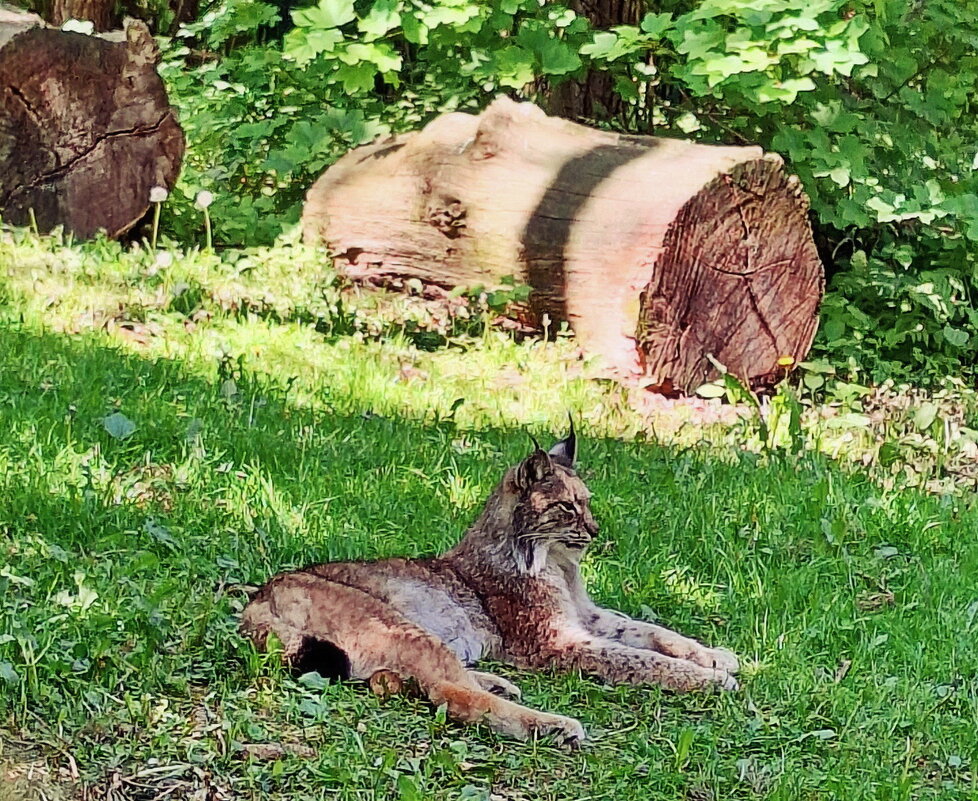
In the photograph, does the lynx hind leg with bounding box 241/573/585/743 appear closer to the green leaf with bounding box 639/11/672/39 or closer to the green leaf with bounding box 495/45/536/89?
the green leaf with bounding box 639/11/672/39

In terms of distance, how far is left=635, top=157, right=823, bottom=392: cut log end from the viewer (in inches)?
304

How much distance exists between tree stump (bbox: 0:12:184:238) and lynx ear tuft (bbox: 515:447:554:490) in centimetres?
552

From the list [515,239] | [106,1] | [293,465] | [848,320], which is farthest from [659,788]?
[106,1]

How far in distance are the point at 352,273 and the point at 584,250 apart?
1.91 metres

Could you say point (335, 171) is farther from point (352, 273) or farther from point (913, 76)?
point (913, 76)

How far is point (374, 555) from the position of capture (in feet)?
16.4

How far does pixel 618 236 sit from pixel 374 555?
10.7 ft

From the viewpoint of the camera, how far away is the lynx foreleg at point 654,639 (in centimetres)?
451

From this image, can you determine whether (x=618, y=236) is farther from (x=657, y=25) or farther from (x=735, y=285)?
(x=657, y=25)

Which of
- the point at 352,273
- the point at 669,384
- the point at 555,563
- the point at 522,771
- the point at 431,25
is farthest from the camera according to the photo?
the point at 352,273

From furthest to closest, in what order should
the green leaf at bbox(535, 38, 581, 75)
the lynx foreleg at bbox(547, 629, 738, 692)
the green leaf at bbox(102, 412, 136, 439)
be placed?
the green leaf at bbox(535, 38, 581, 75)
the green leaf at bbox(102, 412, 136, 439)
the lynx foreleg at bbox(547, 629, 738, 692)

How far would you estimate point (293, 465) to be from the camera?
5.65m

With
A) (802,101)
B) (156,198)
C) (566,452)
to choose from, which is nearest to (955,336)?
(802,101)

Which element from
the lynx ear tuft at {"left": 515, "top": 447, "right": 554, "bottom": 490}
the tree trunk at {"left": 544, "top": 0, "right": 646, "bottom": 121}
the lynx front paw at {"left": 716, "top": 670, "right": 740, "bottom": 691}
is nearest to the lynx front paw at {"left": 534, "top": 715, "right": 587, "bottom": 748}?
the lynx front paw at {"left": 716, "top": 670, "right": 740, "bottom": 691}
